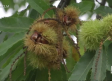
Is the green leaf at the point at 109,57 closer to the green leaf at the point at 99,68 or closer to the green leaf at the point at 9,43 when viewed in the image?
the green leaf at the point at 99,68

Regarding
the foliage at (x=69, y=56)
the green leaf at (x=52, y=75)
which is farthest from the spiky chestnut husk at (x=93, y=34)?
the green leaf at (x=52, y=75)

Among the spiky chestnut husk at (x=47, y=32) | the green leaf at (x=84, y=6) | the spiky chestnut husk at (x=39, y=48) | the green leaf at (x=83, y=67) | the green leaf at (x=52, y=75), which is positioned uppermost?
the green leaf at (x=84, y=6)

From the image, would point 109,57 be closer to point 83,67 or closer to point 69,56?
point 83,67

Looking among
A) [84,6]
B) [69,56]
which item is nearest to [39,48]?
[69,56]

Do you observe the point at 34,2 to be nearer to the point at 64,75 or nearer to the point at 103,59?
the point at 64,75

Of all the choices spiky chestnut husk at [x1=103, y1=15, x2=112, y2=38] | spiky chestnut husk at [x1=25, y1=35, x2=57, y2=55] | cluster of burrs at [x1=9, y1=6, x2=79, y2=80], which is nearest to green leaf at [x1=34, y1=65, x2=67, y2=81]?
cluster of burrs at [x1=9, y1=6, x2=79, y2=80]

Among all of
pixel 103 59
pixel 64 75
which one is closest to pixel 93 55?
pixel 103 59
